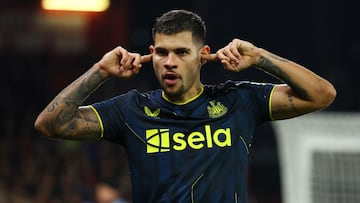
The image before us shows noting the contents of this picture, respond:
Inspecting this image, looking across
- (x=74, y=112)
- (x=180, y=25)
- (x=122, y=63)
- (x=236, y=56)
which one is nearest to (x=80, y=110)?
(x=74, y=112)

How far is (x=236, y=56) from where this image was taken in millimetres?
3809

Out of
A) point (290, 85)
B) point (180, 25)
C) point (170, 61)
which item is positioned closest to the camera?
point (170, 61)

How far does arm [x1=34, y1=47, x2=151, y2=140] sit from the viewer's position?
152 inches

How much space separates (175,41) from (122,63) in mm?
276

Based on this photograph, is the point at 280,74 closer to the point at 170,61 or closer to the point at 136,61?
the point at 170,61

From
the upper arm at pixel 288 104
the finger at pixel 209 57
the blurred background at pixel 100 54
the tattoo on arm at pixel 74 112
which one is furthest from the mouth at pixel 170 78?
the blurred background at pixel 100 54

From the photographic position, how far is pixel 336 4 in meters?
11.3

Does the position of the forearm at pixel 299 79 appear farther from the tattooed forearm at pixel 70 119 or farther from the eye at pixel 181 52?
the tattooed forearm at pixel 70 119

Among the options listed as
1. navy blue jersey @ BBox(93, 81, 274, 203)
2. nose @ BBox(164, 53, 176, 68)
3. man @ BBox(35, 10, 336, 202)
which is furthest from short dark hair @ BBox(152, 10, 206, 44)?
navy blue jersey @ BBox(93, 81, 274, 203)

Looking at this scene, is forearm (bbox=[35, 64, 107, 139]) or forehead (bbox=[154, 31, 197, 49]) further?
forearm (bbox=[35, 64, 107, 139])

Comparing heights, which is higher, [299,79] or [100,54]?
[100,54]

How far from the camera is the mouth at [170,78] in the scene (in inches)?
145

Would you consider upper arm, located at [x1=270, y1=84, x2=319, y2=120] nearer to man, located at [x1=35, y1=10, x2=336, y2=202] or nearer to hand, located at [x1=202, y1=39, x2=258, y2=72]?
man, located at [x1=35, y1=10, x2=336, y2=202]

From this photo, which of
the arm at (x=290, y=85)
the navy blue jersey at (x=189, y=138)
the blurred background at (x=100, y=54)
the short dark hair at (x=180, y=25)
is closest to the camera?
the navy blue jersey at (x=189, y=138)
